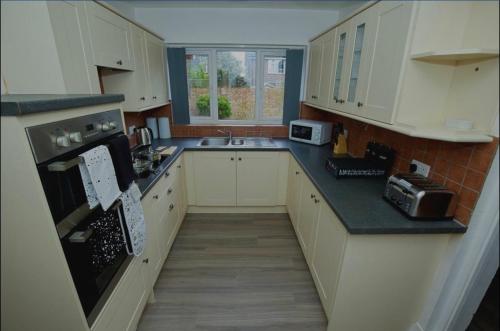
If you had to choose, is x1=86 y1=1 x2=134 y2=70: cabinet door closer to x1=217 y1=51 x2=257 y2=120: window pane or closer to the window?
the window

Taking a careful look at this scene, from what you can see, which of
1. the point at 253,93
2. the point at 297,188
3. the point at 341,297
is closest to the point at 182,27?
the point at 253,93

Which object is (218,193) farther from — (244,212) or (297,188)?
(297,188)

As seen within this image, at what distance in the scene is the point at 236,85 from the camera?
10.0 feet

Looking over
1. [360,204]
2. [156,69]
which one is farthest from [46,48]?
[360,204]

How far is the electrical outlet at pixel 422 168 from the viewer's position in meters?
1.43

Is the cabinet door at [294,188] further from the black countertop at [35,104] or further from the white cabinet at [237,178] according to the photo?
the black countertop at [35,104]

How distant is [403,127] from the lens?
1.25m

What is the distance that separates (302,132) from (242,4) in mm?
1607

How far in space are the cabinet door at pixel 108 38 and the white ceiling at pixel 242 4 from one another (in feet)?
3.03

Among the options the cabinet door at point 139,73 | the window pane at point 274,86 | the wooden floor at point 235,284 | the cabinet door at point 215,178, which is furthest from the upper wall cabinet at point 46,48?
the window pane at point 274,86

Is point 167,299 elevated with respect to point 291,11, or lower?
lower

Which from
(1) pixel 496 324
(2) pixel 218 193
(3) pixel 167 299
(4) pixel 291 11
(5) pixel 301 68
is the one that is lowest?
(3) pixel 167 299

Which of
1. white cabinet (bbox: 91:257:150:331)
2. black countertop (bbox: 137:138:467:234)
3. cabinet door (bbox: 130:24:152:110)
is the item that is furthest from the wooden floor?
cabinet door (bbox: 130:24:152:110)

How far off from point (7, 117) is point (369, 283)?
1.78 m
